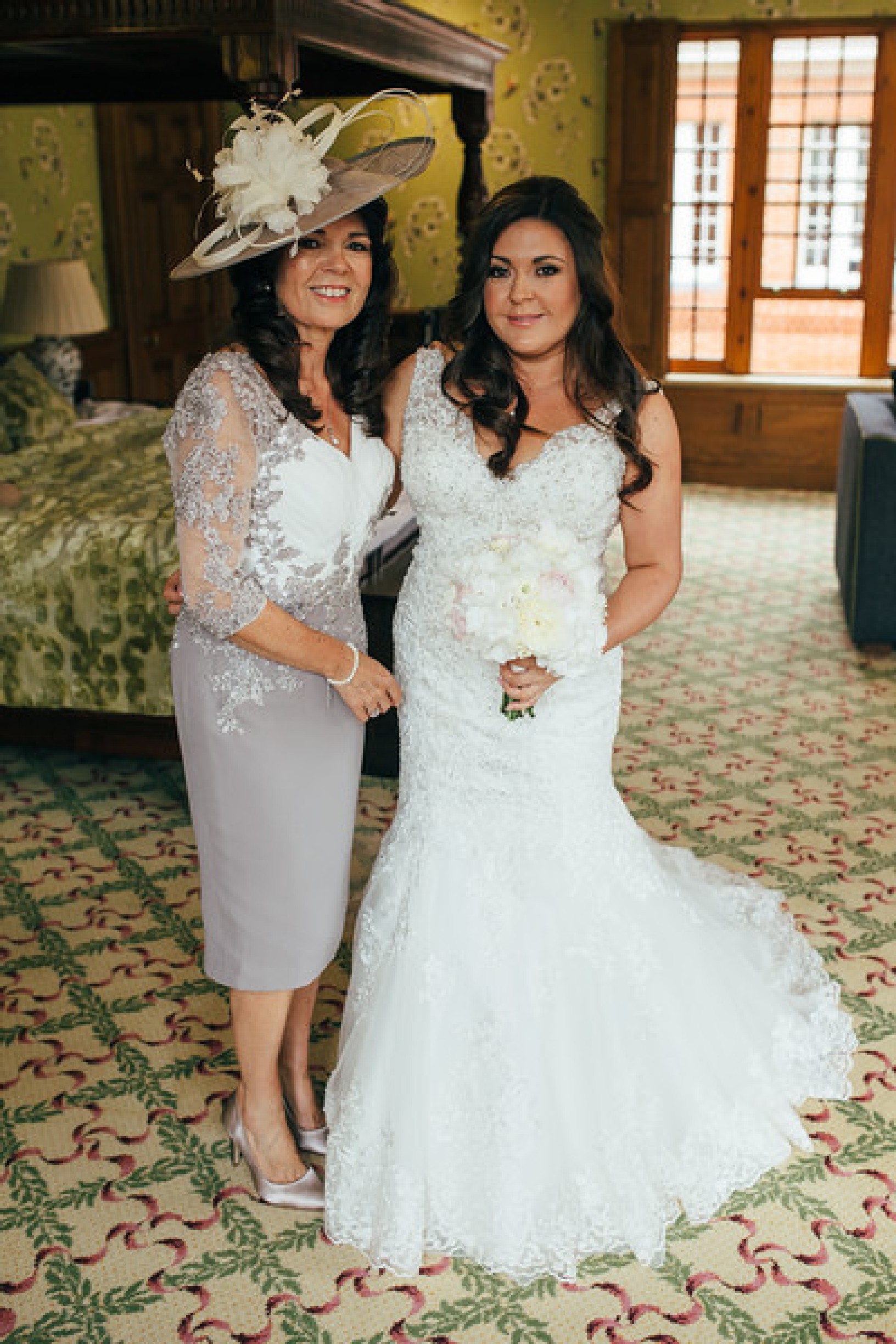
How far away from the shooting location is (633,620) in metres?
2.55

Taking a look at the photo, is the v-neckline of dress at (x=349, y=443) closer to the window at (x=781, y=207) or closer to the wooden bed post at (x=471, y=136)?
the wooden bed post at (x=471, y=136)

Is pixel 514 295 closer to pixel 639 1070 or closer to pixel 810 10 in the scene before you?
pixel 639 1070

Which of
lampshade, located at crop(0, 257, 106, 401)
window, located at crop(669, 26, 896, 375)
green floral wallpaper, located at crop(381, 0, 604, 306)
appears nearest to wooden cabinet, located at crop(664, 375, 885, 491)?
window, located at crop(669, 26, 896, 375)

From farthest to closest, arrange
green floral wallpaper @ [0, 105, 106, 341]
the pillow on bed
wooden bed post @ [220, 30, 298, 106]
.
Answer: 1. green floral wallpaper @ [0, 105, 106, 341]
2. the pillow on bed
3. wooden bed post @ [220, 30, 298, 106]

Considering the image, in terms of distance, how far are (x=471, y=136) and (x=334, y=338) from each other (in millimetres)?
4317

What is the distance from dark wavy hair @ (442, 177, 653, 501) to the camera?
2.38m

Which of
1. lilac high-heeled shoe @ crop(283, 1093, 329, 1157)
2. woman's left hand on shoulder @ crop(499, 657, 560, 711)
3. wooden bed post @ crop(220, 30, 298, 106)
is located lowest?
lilac high-heeled shoe @ crop(283, 1093, 329, 1157)

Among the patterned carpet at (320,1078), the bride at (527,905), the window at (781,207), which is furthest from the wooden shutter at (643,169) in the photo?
the bride at (527,905)

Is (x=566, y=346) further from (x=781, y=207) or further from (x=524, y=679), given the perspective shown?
(x=781, y=207)

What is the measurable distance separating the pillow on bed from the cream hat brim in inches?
146

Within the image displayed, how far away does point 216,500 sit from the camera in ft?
6.89

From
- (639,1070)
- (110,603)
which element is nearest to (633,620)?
(639,1070)

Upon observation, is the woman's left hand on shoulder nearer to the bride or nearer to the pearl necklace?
the bride

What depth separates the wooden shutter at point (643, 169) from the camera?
29.1 feet
